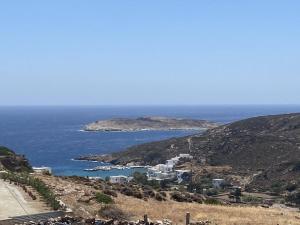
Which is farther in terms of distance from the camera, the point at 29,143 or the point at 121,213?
the point at 29,143

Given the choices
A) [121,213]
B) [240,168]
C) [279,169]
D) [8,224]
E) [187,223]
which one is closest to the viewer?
[8,224]

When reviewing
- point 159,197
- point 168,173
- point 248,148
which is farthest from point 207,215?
point 248,148

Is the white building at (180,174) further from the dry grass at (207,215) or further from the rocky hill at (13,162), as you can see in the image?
the dry grass at (207,215)

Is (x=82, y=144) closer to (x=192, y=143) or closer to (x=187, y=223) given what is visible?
(x=192, y=143)

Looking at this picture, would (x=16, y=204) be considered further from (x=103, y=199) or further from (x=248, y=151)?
(x=248, y=151)

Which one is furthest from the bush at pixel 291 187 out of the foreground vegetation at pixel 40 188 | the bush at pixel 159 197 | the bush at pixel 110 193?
the foreground vegetation at pixel 40 188

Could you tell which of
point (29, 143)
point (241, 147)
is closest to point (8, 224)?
point (241, 147)
